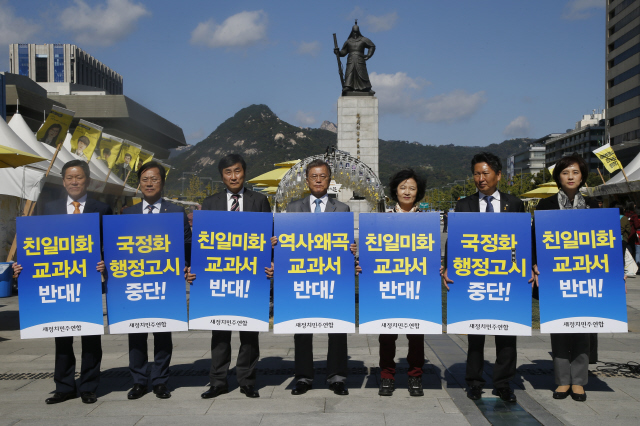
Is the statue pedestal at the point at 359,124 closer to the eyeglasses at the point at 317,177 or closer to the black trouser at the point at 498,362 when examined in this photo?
the eyeglasses at the point at 317,177

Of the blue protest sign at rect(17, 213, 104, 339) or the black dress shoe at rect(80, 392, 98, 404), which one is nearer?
the black dress shoe at rect(80, 392, 98, 404)

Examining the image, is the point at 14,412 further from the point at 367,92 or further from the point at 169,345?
the point at 367,92

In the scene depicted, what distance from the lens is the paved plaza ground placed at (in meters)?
4.51

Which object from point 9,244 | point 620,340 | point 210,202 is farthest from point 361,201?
point 210,202

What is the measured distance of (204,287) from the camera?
519 cm

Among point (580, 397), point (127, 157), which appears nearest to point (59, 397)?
point (580, 397)

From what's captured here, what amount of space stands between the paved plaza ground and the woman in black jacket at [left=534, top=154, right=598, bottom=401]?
0.13 meters

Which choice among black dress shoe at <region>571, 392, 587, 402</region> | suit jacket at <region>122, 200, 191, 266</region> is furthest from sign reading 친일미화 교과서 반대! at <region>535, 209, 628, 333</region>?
suit jacket at <region>122, 200, 191, 266</region>

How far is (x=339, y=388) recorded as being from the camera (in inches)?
204

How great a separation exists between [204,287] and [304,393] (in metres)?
1.26

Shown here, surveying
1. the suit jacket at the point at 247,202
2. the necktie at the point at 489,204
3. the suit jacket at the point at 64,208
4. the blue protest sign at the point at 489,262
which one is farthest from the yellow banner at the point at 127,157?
the blue protest sign at the point at 489,262

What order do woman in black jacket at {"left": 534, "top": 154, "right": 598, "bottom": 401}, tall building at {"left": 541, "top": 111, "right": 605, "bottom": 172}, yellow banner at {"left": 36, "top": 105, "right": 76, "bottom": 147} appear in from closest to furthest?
woman in black jacket at {"left": 534, "top": 154, "right": 598, "bottom": 401}, yellow banner at {"left": 36, "top": 105, "right": 76, "bottom": 147}, tall building at {"left": 541, "top": 111, "right": 605, "bottom": 172}

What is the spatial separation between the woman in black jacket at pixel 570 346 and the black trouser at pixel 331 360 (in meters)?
1.76

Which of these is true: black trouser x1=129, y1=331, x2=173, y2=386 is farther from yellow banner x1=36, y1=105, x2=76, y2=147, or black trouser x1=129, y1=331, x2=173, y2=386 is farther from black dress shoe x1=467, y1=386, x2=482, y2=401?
yellow banner x1=36, y1=105, x2=76, y2=147
